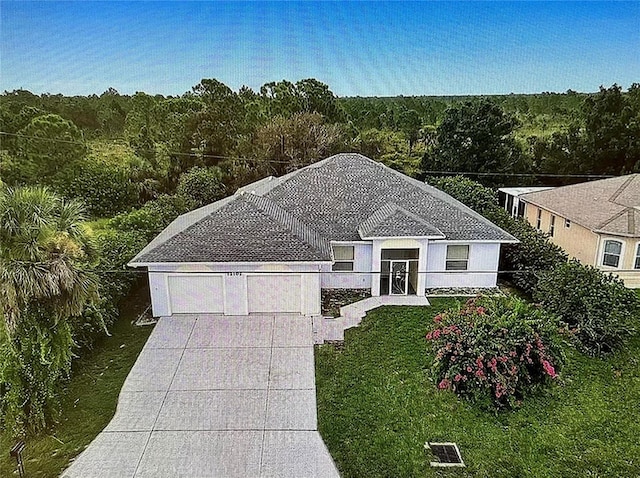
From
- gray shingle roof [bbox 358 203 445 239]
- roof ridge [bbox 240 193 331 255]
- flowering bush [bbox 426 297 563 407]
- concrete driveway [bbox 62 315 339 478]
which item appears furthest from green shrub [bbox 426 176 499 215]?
concrete driveway [bbox 62 315 339 478]

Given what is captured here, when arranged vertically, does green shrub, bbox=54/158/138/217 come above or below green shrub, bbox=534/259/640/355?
above

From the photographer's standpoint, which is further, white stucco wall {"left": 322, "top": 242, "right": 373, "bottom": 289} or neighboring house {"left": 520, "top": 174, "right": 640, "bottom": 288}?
neighboring house {"left": 520, "top": 174, "right": 640, "bottom": 288}

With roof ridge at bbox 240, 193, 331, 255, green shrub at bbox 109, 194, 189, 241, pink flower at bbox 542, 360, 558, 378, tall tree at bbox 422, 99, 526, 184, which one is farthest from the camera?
tall tree at bbox 422, 99, 526, 184

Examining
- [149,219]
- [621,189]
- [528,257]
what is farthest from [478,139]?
[149,219]

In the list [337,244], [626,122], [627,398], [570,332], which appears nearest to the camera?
[627,398]

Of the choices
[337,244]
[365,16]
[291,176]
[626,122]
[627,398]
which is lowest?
[627,398]

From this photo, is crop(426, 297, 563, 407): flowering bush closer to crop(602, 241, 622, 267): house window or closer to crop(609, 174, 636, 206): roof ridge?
crop(602, 241, 622, 267): house window

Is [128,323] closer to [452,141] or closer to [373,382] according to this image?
[373,382]

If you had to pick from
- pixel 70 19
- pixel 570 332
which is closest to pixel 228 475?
pixel 70 19
